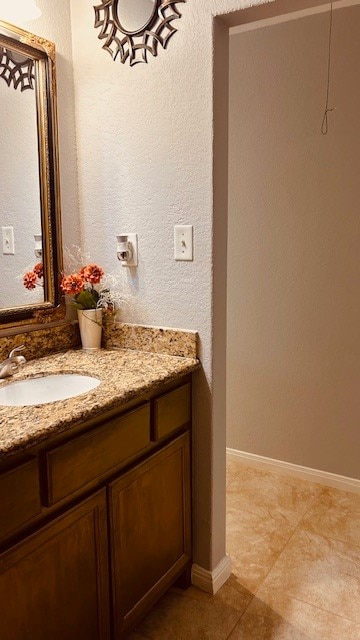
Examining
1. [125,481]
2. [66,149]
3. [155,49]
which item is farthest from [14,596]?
[155,49]

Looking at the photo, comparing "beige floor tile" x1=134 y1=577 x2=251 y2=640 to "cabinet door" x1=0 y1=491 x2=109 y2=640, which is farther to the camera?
"beige floor tile" x1=134 y1=577 x2=251 y2=640

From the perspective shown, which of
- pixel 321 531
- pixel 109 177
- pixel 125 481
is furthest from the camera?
pixel 321 531

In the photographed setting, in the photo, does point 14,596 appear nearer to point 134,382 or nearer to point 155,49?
point 134,382

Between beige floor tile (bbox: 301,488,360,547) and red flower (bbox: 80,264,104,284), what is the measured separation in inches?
55.7

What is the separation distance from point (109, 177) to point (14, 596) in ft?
4.32

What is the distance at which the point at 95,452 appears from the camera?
126cm

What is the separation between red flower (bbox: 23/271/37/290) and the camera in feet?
5.50

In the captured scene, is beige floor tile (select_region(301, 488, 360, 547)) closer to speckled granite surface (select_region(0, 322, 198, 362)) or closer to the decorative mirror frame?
speckled granite surface (select_region(0, 322, 198, 362))

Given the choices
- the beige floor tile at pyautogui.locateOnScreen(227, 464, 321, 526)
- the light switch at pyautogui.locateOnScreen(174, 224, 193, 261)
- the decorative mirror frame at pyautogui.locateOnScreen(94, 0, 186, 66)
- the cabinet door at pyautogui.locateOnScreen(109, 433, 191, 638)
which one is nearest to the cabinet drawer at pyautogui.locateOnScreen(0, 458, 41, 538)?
the cabinet door at pyautogui.locateOnScreen(109, 433, 191, 638)

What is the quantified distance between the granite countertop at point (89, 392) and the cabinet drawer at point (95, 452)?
67 mm

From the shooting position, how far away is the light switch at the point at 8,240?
1570 millimetres

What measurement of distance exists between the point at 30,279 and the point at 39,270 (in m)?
0.05

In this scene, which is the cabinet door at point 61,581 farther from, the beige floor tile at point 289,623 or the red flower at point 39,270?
the red flower at point 39,270

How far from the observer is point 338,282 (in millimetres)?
2344
